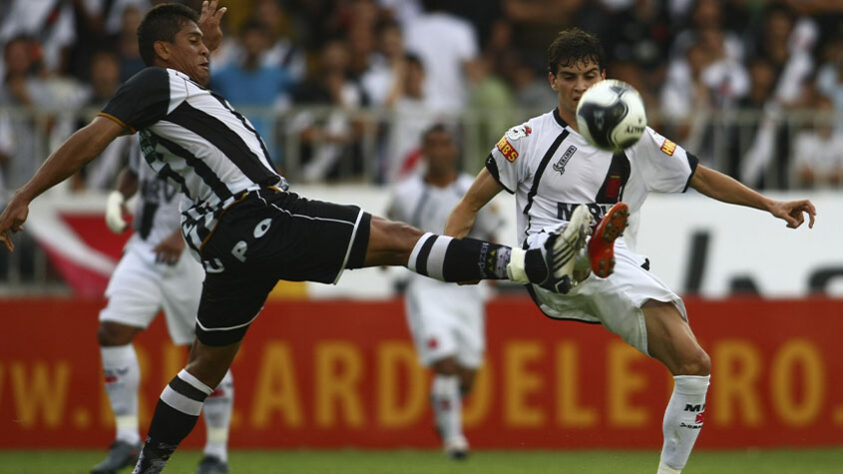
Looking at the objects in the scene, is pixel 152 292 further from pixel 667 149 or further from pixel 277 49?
pixel 277 49

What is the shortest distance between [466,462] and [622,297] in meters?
4.30

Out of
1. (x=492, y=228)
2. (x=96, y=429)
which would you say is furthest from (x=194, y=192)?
(x=96, y=429)

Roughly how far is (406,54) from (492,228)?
2.94 m

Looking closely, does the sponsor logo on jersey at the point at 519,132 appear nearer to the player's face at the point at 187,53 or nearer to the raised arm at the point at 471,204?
the raised arm at the point at 471,204

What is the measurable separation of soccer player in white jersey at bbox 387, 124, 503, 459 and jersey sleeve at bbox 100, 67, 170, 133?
5.32m

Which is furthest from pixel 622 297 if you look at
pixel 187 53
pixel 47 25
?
pixel 47 25

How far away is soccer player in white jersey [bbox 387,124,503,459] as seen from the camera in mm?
11938

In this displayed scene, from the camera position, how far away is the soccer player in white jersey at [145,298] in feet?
30.9

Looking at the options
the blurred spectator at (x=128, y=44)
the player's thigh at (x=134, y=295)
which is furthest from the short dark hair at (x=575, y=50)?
the blurred spectator at (x=128, y=44)

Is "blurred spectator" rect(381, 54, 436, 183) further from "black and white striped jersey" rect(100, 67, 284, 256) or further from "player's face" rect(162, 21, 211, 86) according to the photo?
"black and white striped jersey" rect(100, 67, 284, 256)

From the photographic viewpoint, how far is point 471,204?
25.4 feet

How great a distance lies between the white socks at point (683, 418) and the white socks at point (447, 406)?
4552 millimetres

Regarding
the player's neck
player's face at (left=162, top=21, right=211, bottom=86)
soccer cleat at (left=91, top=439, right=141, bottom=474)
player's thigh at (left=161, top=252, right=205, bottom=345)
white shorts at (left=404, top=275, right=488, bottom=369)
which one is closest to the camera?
player's face at (left=162, top=21, right=211, bottom=86)

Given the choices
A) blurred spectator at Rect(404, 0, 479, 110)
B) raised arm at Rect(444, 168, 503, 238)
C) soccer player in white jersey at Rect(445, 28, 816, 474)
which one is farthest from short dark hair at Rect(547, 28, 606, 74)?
blurred spectator at Rect(404, 0, 479, 110)
